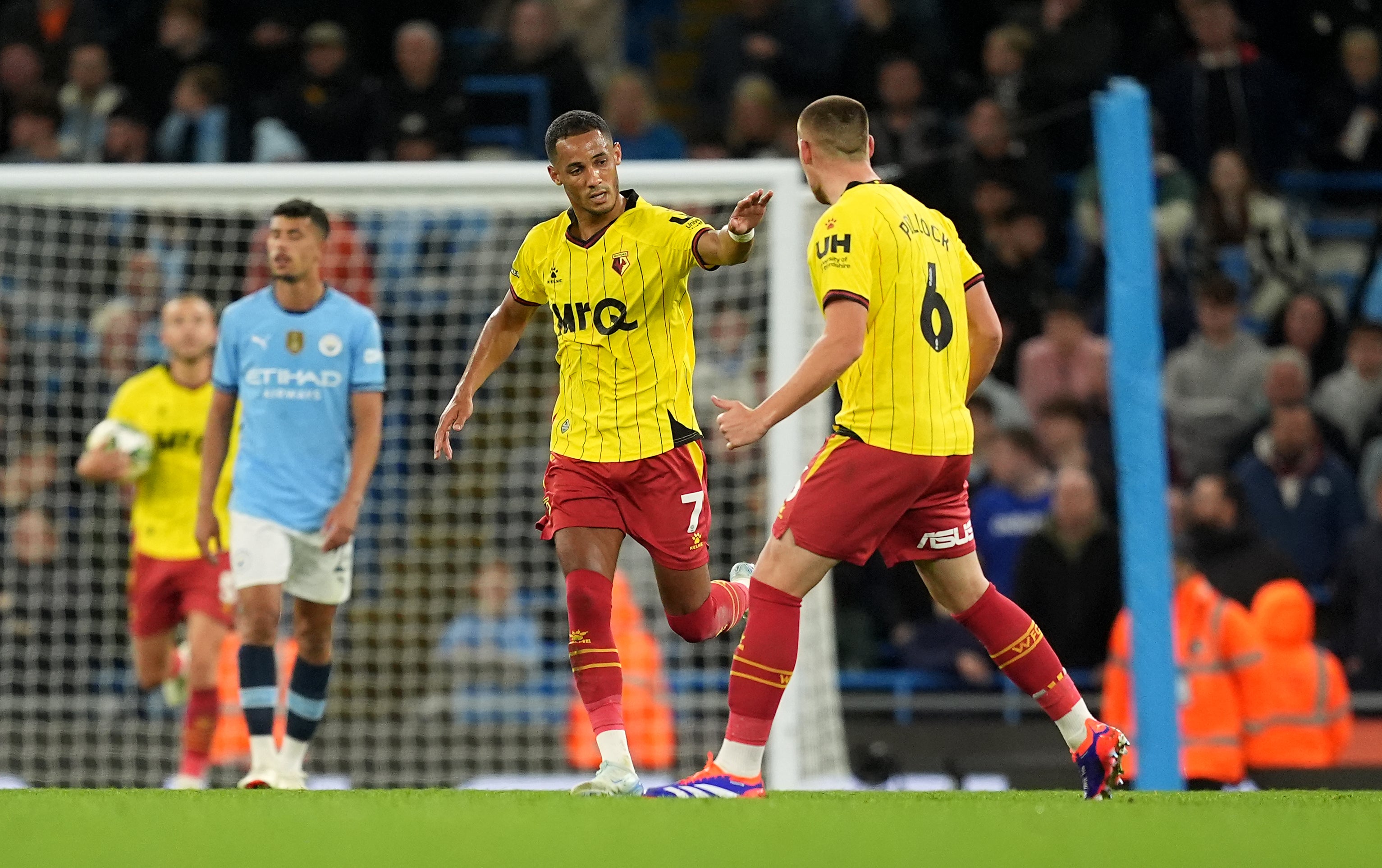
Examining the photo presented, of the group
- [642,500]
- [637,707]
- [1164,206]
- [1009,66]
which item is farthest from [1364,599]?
[642,500]

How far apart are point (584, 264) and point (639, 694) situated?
4.51 metres

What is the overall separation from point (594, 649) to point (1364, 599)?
6130mm

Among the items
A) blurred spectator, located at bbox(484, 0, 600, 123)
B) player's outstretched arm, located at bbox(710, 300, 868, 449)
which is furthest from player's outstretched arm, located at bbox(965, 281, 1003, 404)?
blurred spectator, located at bbox(484, 0, 600, 123)

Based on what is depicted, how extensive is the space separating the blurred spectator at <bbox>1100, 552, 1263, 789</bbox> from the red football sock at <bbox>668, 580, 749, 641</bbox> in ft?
10.6

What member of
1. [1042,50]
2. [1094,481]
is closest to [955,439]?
[1094,481]

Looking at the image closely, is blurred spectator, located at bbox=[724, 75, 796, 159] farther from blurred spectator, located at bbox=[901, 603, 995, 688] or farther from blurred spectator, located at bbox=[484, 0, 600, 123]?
blurred spectator, located at bbox=[901, 603, 995, 688]

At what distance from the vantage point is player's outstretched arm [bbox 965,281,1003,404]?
227 inches

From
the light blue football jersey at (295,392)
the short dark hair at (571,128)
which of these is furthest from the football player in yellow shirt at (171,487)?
the short dark hair at (571,128)

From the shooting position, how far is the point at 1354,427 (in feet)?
38.2

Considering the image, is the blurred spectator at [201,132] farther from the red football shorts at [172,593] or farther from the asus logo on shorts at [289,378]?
the asus logo on shorts at [289,378]

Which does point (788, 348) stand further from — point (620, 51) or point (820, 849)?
point (620, 51)

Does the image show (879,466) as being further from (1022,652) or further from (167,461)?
(167,461)

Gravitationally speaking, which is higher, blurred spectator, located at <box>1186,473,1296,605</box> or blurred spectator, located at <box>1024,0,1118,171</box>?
blurred spectator, located at <box>1024,0,1118,171</box>

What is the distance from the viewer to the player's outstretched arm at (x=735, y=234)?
545cm
